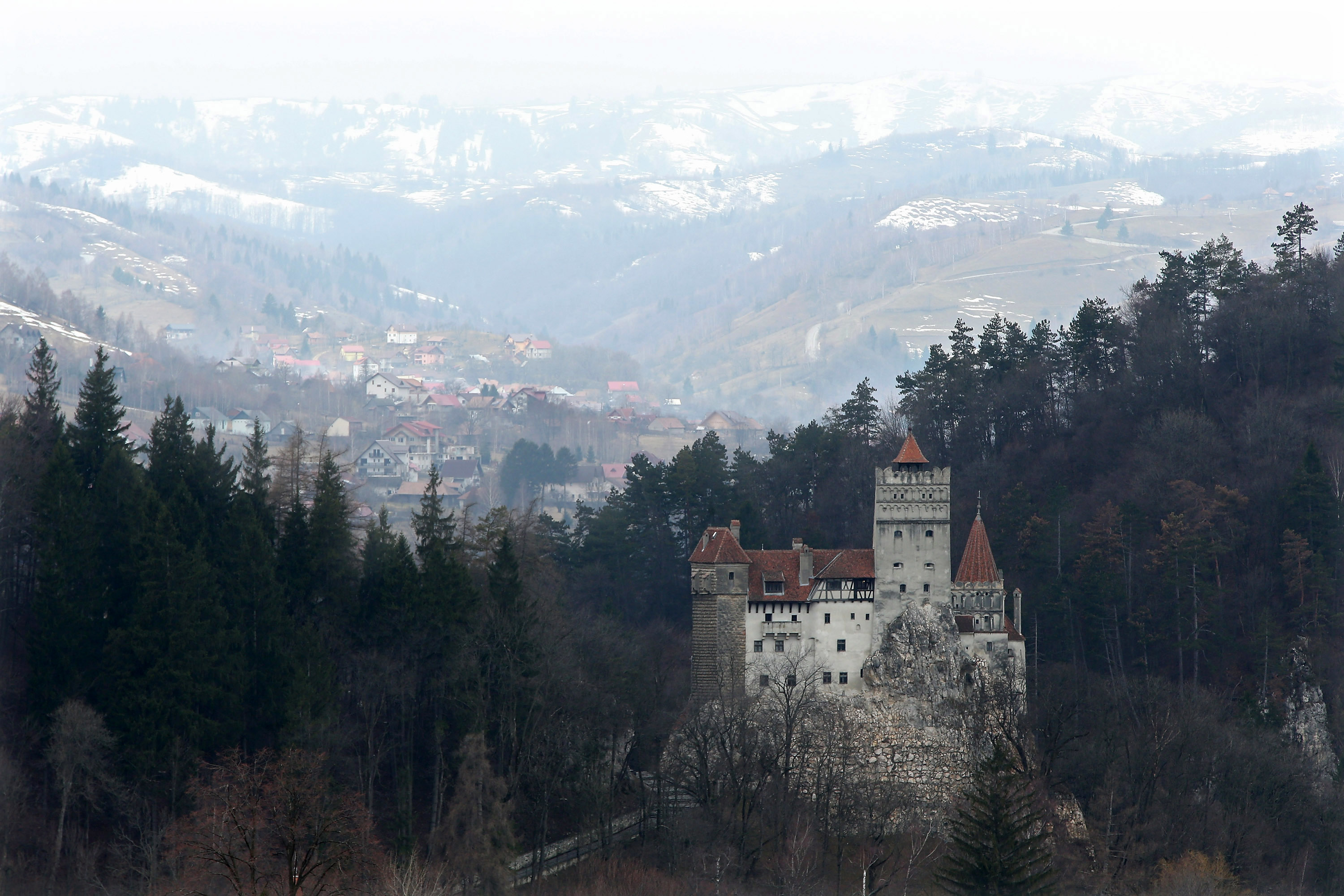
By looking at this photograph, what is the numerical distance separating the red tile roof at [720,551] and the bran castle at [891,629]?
6 cm

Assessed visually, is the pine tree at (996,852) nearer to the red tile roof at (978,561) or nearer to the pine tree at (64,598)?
the red tile roof at (978,561)

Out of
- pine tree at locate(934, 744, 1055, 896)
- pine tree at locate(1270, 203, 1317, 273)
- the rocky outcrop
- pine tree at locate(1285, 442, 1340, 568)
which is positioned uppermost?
pine tree at locate(1270, 203, 1317, 273)

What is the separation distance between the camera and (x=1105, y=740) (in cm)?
6425

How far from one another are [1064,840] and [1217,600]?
14.9m

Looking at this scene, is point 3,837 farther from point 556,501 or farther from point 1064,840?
point 556,501

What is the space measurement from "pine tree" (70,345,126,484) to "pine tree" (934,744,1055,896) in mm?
31855

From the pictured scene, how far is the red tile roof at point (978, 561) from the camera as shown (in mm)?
66562

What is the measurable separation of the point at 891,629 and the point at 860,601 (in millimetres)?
1584

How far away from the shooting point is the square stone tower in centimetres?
6662

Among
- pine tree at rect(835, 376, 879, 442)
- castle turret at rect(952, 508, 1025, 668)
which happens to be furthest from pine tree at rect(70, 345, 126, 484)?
pine tree at rect(835, 376, 879, 442)

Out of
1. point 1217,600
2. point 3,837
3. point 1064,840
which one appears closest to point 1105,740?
point 1064,840

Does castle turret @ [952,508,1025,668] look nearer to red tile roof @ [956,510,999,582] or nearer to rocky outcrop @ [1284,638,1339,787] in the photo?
red tile roof @ [956,510,999,582]

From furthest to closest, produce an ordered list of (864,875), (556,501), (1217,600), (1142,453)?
1. (556,501)
2. (1142,453)
3. (1217,600)
4. (864,875)

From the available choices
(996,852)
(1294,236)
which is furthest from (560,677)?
(1294,236)
